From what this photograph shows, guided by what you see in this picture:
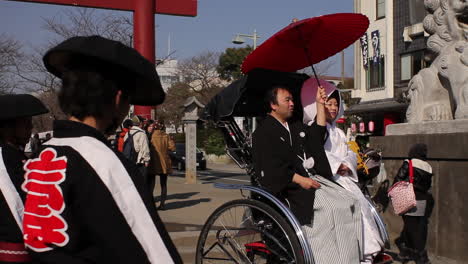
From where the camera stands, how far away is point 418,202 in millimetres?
5461

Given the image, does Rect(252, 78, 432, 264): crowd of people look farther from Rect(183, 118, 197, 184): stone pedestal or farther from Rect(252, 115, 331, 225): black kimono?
Rect(183, 118, 197, 184): stone pedestal

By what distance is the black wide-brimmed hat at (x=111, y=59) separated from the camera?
1.53m

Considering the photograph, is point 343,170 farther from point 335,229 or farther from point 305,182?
point 335,229

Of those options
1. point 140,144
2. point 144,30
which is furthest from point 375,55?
point 140,144

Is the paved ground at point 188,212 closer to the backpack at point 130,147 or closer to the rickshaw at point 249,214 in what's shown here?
the backpack at point 130,147

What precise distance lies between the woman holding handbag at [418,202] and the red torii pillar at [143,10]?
6.91 meters

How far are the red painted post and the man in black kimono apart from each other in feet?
25.1

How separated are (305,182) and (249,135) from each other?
124 cm

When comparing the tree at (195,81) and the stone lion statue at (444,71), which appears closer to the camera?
the stone lion statue at (444,71)

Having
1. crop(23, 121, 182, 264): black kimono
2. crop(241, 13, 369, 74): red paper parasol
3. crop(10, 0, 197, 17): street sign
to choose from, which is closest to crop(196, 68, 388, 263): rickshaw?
crop(241, 13, 369, 74): red paper parasol

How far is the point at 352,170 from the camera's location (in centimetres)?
411

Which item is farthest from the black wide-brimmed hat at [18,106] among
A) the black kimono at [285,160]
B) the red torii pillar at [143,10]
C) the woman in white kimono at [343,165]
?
the red torii pillar at [143,10]

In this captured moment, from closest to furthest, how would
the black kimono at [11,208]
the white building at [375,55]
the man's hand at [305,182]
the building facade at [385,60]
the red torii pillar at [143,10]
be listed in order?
the black kimono at [11,208]
the man's hand at [305,182]
the red torii pillar at [143,10]
the building facade at [385,60]
the white building at [375,55]

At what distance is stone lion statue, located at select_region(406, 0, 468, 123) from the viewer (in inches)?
224
